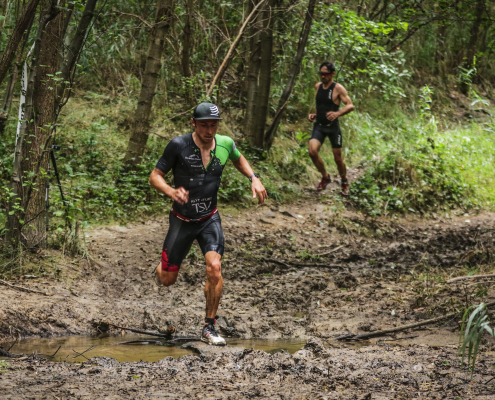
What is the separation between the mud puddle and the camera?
4.47 m

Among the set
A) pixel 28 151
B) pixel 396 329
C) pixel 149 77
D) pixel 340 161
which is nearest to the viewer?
pixel 396 329

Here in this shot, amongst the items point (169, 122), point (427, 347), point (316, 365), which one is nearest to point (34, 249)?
point (316, 365)

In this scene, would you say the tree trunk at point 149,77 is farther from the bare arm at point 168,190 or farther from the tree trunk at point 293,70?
the bare arm at point 168,190

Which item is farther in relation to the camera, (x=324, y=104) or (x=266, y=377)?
(x=324, y=104)

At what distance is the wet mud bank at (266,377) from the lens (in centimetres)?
343

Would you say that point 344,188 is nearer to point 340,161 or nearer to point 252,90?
point 340,161

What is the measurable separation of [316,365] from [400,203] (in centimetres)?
795

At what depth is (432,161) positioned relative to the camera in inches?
503

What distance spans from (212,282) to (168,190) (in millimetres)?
952

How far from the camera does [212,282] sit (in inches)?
199

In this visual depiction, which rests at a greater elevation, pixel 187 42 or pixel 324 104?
pixel 187 42

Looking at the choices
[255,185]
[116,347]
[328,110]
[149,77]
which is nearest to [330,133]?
[328,110]

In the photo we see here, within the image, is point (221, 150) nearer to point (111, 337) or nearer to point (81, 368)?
point (111, 337)

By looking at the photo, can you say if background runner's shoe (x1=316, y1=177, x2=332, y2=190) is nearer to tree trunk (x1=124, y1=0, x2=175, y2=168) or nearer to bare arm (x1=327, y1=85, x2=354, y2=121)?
bare arm (x1=327, y1=85, x2=354, y2=121)
